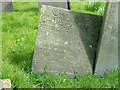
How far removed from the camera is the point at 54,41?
9.66ft

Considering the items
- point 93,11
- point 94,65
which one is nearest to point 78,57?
point 94,65

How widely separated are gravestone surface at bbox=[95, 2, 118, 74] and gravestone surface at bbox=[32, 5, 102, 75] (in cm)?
17

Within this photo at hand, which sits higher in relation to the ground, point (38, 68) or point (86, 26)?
point (86, 26)

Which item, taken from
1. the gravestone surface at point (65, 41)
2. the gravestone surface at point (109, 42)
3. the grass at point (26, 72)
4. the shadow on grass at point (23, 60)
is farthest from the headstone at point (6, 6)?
the gravestone surface at point (109, 42)

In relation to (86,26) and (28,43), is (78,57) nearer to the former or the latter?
(86,26)

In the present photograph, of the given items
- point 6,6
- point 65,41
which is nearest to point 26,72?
point 65,41

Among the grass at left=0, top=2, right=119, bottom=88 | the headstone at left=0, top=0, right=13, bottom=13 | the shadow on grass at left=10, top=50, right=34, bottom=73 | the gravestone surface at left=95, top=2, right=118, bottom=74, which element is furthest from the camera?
the headstone at left=0, top=0, right=13, bottom=13

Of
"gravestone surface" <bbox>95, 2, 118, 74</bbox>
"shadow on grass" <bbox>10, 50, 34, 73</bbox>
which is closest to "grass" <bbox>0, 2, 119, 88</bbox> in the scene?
"shadow on grass" <bbox>10, 50, 34, 73</bbox>

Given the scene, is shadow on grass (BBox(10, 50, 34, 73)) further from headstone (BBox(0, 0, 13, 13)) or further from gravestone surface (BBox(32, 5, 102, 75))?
headstone (BBox(0, 0, 13, 13))

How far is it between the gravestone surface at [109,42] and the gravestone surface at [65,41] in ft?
0.54

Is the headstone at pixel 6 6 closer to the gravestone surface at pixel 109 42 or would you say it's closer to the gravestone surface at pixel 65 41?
the gravestone surface at pixel 65 41

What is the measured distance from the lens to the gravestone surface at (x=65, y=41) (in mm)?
2898

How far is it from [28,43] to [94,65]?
1579mm

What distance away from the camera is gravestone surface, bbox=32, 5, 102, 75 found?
2898 millimetres
